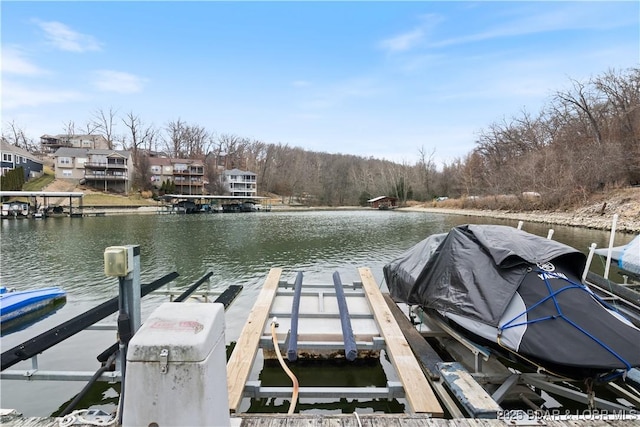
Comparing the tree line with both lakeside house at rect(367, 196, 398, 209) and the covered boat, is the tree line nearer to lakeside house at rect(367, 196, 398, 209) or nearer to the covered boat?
lakeside house at rect(367, 196, 398, 209)

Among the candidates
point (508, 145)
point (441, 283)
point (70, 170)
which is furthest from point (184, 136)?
point (441, 283)

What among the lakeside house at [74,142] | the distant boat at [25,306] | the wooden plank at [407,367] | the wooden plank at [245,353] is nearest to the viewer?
the wooden plank at [407,367]

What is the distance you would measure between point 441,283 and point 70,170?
76908 millimetres

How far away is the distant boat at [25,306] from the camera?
289 inches

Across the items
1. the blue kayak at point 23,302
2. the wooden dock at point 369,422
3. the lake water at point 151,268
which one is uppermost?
the wooden dock at point 369,422

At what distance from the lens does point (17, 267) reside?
1343cm

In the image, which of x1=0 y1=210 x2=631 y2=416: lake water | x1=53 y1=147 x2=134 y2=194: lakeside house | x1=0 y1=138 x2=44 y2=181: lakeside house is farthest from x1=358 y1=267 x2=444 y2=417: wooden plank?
x1=53 y1=147 x2=134 y2=194: lakeside house

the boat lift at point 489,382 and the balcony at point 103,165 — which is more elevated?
the balcony at point 103,165

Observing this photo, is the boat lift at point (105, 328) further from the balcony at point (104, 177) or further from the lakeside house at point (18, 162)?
the balcony at point (104, 177)

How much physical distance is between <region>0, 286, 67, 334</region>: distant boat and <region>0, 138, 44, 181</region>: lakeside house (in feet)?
204

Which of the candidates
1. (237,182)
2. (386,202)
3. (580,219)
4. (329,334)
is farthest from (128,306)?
(386,202)

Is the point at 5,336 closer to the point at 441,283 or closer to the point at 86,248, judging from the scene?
the point at 441,283

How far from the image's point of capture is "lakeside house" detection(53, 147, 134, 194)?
63531mm

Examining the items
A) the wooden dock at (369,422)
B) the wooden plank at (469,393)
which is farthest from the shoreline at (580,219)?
the wooden dock at (369,422)
